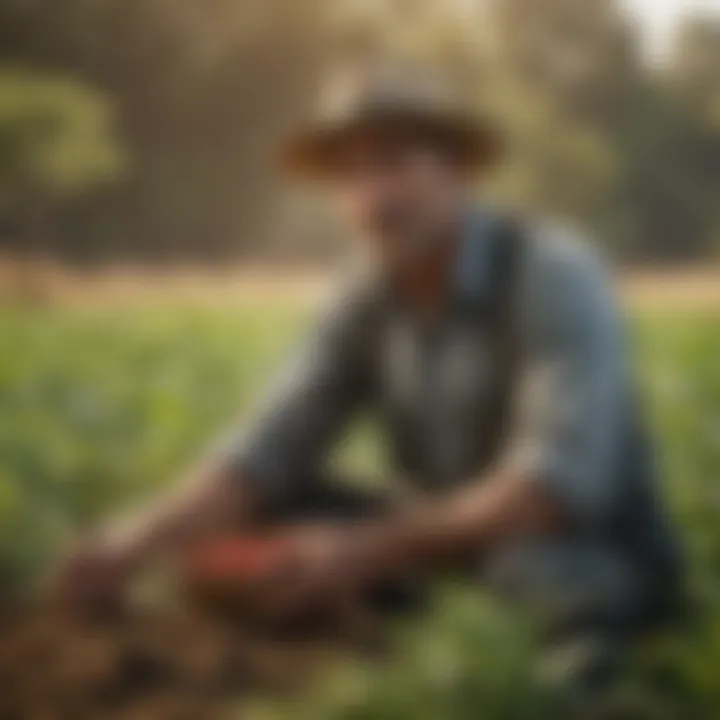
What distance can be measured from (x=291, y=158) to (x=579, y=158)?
0.96 feet

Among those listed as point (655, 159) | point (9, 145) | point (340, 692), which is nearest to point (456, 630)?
point (340, 692)

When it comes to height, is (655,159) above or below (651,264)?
above

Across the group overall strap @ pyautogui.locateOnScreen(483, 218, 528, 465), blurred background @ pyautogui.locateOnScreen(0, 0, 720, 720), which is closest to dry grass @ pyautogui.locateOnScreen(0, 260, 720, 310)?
blurred background @ pyautogui.locateOnScreen(0, 0, 720, 720)

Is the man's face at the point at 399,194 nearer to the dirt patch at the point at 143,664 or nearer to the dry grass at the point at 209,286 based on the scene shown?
the dry grass at the point at 209,286

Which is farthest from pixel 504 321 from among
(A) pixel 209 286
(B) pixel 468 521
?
(A) pixel 209 286

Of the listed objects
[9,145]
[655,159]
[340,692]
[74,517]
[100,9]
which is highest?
[100,9]

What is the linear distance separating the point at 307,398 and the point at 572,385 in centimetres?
27

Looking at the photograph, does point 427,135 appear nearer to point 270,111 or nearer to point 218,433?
point 270,111

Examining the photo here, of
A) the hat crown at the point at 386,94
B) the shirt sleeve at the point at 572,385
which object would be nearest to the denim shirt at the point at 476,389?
the shirt sleeve at the point at 572,385

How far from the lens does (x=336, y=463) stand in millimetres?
1415

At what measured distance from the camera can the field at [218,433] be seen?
1.33 meters

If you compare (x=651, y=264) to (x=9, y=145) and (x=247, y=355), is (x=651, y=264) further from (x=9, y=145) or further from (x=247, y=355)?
(x=9, y=145)

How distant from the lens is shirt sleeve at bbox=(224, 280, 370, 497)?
1428mm

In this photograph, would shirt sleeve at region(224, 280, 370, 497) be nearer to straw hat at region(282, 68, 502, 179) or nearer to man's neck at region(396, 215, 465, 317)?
man's neck at region(396, 215, 465, 317)
